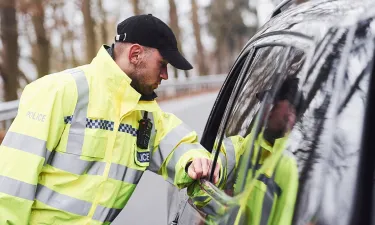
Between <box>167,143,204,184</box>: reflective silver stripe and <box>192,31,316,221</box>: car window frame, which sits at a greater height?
<box>192,31,316,221</box>: car window frame

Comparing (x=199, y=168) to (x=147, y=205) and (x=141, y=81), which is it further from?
(x=147, y=205)

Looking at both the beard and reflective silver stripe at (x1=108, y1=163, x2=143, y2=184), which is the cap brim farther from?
reflective silver stripe at (x1=108, y1=163, x2=143, y2=184)

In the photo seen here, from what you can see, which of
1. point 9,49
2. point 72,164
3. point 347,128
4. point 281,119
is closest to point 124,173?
point 72,164

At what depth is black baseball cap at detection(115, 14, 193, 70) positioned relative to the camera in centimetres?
280

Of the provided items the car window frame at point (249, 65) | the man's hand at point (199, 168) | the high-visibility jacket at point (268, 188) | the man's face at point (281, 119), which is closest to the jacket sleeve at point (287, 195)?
the high-visibility jacket at point (268, 188)

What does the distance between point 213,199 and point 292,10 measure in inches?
27.5

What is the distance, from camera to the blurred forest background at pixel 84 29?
16.9 m

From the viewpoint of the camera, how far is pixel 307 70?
166 centimetres

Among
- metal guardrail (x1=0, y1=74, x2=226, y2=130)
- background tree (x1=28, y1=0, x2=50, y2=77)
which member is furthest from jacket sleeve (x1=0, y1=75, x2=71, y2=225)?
metal guardrail (x1=0, y1=74, x2=226, y2=130)

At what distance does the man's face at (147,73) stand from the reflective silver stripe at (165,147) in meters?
0.25

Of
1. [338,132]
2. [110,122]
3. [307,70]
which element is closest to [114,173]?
[110,122]

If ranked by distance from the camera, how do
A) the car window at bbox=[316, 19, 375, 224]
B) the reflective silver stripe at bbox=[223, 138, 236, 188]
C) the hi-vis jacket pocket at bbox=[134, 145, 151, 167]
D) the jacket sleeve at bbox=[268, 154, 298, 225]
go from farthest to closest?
A: 1. the hi-vis jacket pocket at bbox=[134, 145, 151, 167]
2. the reflective silver stripe at bbox=[223, 138, 236, 188]
3. the jacket sleeve at bbox=[268, 154, 298, 225]
4. the car window at bbox=[316, 19, 375, 224]

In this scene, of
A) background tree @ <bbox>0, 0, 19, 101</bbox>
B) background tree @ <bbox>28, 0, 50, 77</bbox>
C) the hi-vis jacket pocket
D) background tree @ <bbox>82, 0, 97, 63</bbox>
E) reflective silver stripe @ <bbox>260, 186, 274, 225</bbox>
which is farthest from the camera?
background tree @ <bbox>82, 0, 97, 63</bbox>

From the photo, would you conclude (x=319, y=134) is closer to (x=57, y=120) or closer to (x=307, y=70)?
(x=307, y=70)
